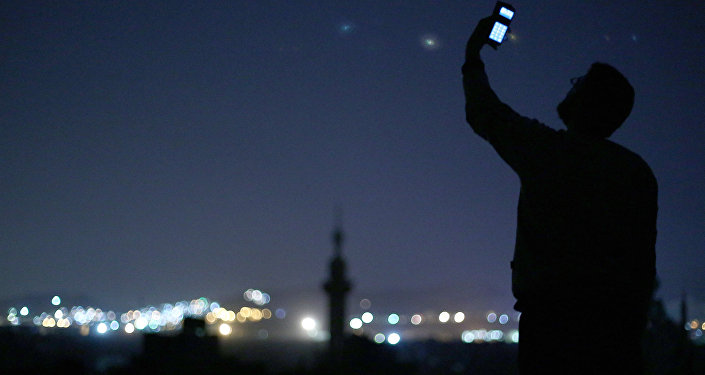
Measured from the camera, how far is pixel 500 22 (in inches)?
89.6

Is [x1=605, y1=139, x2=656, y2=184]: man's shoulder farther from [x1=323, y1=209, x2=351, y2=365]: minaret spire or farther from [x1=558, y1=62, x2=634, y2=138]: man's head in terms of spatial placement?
[x1=323, y1=209, x2=351, y2=365]: minaret spire

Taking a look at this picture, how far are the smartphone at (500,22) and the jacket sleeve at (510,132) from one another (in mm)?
300

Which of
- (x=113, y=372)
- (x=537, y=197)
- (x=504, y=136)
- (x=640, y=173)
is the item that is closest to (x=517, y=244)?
(x=537, y=197)

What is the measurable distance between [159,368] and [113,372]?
1.86 m

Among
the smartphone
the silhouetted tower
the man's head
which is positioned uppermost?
the silhouetted tower

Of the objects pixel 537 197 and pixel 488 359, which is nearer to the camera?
pixel 537 197

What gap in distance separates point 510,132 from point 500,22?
1.78 ft

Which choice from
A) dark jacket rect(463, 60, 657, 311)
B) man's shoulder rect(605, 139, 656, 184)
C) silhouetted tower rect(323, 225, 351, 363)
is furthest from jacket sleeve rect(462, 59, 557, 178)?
silhouetted tower rect(323, 225, 351, 363)

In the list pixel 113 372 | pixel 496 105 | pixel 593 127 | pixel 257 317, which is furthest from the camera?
pixel 257 317

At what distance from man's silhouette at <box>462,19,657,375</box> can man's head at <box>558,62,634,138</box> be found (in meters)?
0.14

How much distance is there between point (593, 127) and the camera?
216 centimetres

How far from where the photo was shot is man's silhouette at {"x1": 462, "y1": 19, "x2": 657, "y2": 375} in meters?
1.85

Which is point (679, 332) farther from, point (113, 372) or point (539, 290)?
point (539, 290)

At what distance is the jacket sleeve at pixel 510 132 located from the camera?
6.29 ft
